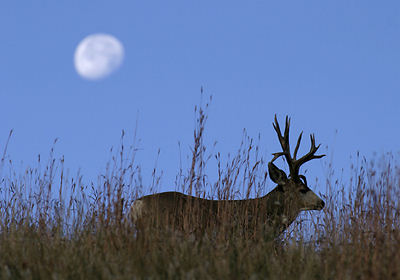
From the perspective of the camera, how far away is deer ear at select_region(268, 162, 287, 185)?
332 inches

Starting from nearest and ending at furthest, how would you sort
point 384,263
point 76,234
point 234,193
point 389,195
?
point 384,263
point 76,234
point 389,195
point 234,193

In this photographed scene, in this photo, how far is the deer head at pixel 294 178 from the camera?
850cm

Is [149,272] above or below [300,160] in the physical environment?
below

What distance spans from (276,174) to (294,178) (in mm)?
453

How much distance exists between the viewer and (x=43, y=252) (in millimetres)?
4633

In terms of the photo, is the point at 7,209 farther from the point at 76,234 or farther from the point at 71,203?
the point at 76,234

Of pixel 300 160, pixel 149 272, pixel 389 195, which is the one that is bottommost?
pixel 149 272

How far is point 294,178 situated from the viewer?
8.83 metres

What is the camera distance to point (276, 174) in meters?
8.55

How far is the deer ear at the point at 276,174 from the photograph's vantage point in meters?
8.44

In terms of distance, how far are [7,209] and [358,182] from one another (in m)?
4.46

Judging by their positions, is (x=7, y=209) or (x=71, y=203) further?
(x=7, y=209)

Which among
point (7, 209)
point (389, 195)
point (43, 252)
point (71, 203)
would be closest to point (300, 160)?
point (389, 195)

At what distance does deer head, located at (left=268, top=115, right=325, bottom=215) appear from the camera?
8500 millimetres
